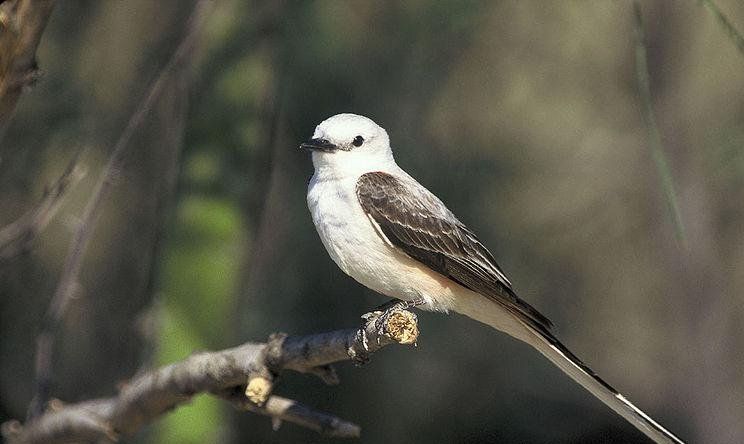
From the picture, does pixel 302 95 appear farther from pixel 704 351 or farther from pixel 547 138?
pixel 704 351

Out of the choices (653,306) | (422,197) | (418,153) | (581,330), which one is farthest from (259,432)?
(653,306)

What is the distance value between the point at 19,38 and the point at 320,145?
1171 millimetres

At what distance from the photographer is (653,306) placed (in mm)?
9820

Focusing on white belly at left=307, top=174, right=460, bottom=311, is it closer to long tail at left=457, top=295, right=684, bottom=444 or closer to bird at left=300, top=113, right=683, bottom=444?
bird at left=300, top=113, right=683, bottom=444

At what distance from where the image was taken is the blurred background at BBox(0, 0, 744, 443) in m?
5.18

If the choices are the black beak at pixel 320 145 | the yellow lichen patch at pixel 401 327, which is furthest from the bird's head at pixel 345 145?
the yellow lichen patch at pixel 401 327

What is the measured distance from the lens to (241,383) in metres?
3.77

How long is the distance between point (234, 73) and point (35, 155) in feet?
4.60

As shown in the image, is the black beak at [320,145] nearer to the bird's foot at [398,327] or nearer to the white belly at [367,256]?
the white belly at [367,256]

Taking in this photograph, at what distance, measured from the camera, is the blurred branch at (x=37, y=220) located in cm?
388

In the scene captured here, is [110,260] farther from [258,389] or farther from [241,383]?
[258,389]

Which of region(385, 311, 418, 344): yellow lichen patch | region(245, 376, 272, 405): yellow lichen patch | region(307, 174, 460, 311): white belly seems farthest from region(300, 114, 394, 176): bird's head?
region(385, 311, 418, 344): yellow lichen patch

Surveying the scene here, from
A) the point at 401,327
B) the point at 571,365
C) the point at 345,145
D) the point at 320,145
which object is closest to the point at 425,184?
the point at 345,145

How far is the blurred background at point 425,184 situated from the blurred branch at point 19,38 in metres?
1.60
